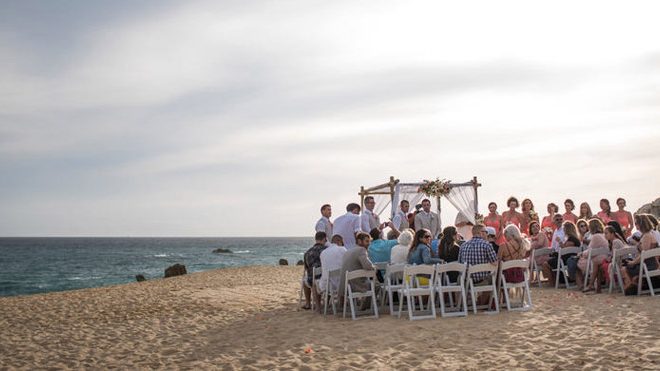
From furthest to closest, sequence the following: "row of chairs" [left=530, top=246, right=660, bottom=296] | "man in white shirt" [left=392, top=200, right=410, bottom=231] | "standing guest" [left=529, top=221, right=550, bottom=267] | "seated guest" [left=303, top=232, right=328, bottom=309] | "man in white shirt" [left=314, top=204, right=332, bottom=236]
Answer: "man in white shirt" [left=392, top=200, right=410, bottom=231], "standing guest" [left=529, top=221, right=550, bottom=267], "man in white shirt" [left=314, top=204, right=332, bottom=236], "seated guest" [left=303, top=232, right=328, bottom=309], "row of chairs" [left=530, top=246, right=660, bottom=296]

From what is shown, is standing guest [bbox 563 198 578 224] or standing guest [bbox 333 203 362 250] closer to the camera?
standing guest [bbox 333 203 362 250]

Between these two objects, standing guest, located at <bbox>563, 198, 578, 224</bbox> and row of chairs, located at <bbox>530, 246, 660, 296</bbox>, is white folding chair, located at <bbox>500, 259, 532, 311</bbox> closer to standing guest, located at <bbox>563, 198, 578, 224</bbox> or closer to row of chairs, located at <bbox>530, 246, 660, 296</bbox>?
row of chairs, located at <bbox>530, 246, 660, 296</bbox>

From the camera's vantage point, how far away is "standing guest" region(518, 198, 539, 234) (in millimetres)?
12125

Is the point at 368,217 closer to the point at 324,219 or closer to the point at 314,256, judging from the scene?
the point at 324,219

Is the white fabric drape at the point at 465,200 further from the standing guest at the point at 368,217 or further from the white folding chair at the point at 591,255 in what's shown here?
the white folding chair at the point at 591,255

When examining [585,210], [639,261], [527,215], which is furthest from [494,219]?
[639,261]

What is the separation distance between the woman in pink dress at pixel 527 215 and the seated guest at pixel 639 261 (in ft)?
9.42

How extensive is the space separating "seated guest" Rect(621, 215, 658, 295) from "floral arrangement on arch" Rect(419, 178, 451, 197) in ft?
25.4

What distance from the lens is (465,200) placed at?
57.3 ft

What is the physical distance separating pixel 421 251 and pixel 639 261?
11.7 feet

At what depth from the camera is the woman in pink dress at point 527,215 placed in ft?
39.8

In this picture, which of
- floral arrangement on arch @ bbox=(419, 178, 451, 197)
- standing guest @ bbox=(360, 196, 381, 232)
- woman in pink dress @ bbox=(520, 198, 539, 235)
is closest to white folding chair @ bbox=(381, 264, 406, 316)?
standing guest @ bbox=(360, 196, 381, 232)

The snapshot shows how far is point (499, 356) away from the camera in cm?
578

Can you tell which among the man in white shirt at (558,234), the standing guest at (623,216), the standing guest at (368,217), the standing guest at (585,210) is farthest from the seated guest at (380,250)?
the standing guest at (623,216)
